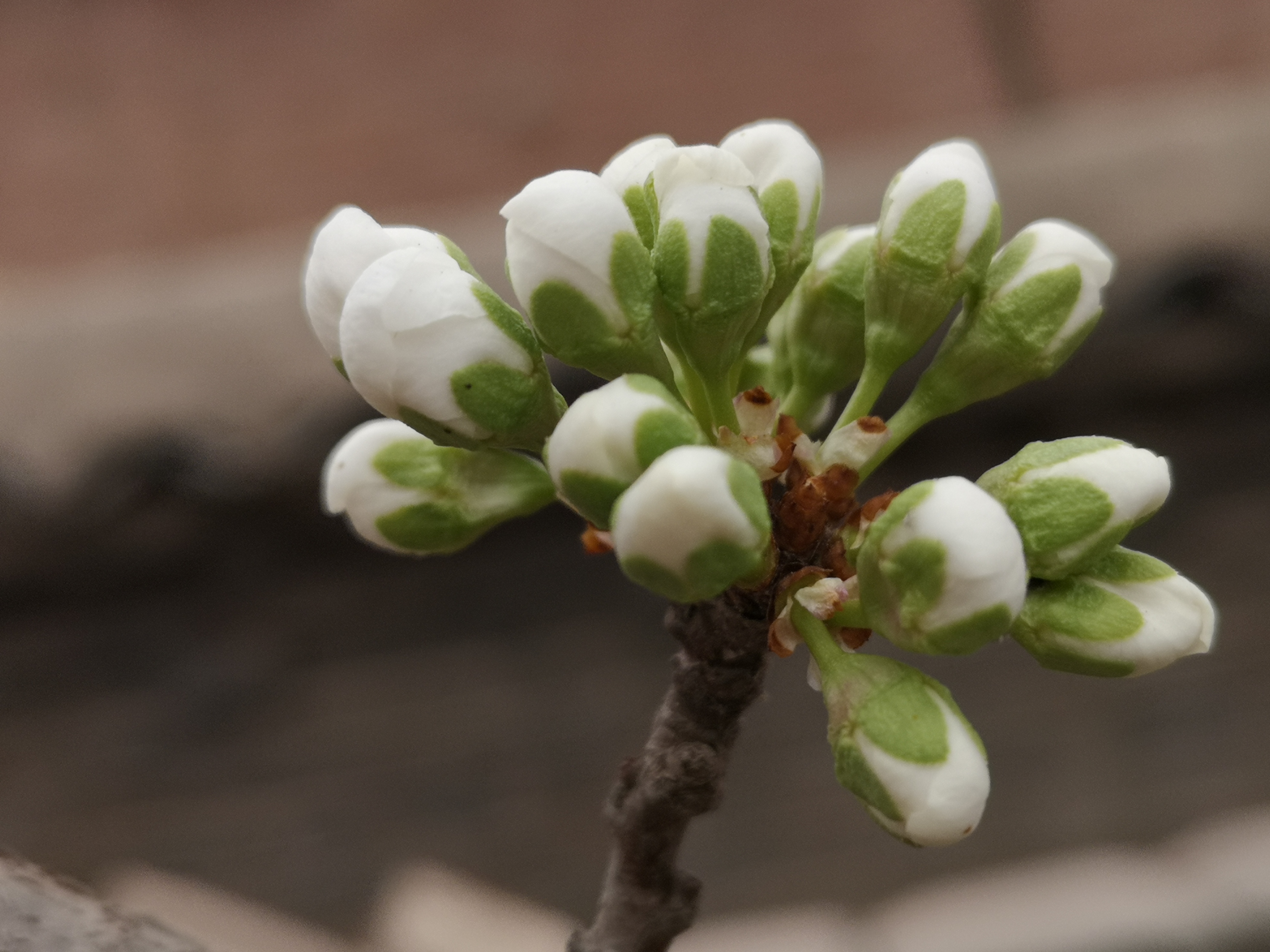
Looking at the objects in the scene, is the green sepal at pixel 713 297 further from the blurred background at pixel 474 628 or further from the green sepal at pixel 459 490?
the blurred background at pixel 474 628

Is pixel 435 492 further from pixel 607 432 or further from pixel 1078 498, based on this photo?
pixel 1078 498

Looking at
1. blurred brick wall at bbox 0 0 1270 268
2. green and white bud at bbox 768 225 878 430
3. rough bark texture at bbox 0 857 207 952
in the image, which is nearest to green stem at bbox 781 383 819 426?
green and white bud at bbox 768 225 878 430

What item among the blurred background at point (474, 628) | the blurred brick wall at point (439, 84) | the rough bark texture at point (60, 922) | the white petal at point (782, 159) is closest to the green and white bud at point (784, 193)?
the white petal at point (782, 159)

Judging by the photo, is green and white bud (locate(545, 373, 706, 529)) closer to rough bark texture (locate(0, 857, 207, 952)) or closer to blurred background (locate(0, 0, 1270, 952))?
rough bark texture (locate(0, 857, 207, 952))

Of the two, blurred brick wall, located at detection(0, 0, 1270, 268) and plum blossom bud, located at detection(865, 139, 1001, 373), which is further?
blurred brick wall, located at detection(0, 0, 1270, 268)

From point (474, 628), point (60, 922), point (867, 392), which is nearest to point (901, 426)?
point (867, 392)

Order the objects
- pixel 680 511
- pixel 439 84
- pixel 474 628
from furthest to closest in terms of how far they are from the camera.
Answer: pixel 439 84
pixel 474 628
pixel 680 511
